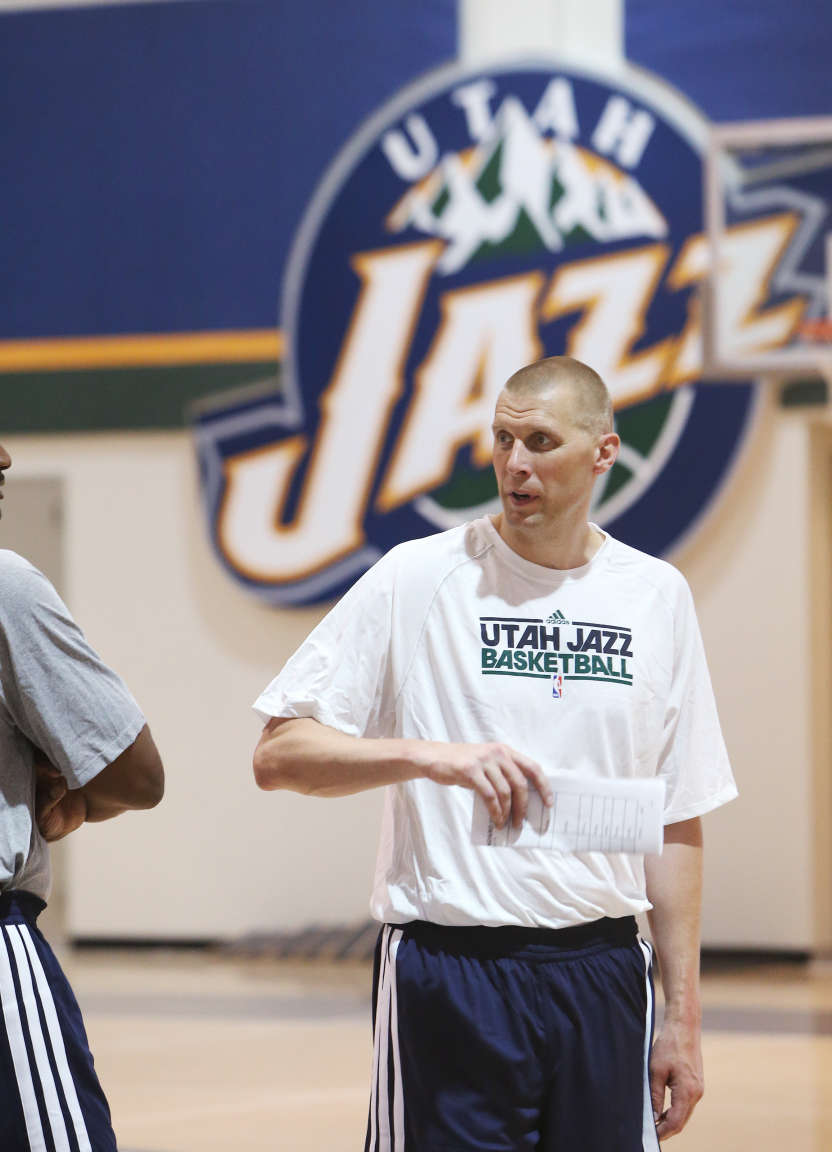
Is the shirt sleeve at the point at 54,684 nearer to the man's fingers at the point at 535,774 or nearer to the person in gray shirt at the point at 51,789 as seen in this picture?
the person in gray shirt at the point at 51,789

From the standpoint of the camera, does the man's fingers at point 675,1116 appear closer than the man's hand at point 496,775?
No

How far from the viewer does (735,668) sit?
789 cm

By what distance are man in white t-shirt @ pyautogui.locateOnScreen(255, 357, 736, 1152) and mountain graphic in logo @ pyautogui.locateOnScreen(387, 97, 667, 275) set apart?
5799 mm

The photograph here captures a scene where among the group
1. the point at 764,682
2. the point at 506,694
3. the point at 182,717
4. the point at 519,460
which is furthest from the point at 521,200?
the point at 506,694

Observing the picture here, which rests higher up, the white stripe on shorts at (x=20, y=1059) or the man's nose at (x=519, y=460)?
the man's nose at (x=519, y=460)

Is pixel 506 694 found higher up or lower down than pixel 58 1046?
higher up

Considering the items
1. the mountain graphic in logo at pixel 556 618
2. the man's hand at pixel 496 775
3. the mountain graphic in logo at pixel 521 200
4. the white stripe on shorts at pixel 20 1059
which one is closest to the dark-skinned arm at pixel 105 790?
the white stripe on shorts at pixel 20 1059

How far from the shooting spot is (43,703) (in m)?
2.06

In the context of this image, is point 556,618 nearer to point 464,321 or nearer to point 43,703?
point 43,703

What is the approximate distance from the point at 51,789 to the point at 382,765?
48 cm

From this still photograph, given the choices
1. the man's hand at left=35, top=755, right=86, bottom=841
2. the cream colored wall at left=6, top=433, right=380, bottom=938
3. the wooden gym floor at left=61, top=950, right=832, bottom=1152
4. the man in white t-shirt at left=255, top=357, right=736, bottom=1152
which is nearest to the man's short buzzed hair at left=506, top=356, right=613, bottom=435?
the man in white t-shirt at left=255, top=357, right=736, bottom=1152

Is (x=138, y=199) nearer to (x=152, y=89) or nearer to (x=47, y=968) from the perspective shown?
(x=152, y=89)

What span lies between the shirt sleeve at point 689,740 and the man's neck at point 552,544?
0.20 meters

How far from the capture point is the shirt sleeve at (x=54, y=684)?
6.77 feet
